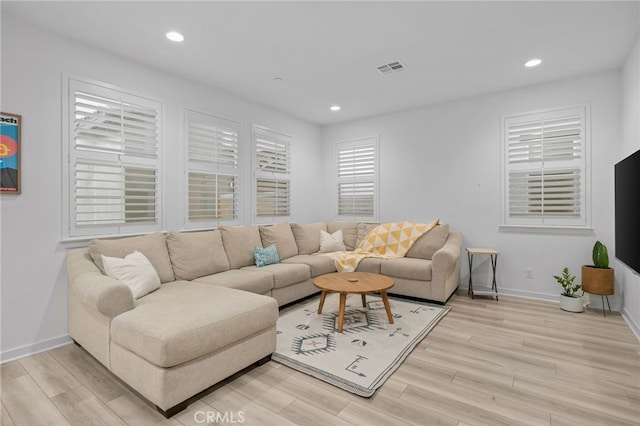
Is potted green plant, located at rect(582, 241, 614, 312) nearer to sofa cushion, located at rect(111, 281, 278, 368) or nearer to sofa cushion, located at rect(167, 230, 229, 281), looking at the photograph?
sofa cushion, located at rect(111, 281, 278, 368)

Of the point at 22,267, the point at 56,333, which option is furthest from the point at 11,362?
the point at 22,267

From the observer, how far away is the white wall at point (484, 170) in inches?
144

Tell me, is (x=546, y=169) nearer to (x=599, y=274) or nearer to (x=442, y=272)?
(x=599, y=274)

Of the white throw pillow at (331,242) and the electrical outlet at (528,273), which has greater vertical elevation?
the white throw pillow at (331,242)

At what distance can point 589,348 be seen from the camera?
2.66 metres

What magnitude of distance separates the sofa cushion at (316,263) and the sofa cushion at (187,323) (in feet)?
5.18

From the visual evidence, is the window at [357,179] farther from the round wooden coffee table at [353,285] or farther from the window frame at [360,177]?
the round wooden coffee table at [353,285]

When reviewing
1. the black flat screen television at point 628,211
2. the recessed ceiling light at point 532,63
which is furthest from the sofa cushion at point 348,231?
the black flat screen television at point 628,211

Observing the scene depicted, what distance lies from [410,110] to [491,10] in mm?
2549

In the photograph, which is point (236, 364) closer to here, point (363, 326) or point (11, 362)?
point (363, 326)

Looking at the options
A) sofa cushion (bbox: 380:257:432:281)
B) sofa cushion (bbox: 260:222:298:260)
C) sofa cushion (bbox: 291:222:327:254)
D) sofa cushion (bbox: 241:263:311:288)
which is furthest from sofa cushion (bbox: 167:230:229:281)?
sofa cushion (bbox: 380:257:432:281)

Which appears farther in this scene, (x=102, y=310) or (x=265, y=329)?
(x=265, y=329)

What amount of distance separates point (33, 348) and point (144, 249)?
3.69 feet

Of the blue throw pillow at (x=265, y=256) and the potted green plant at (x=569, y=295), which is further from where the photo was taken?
the blue throw pillow at (x=265, y=256)
